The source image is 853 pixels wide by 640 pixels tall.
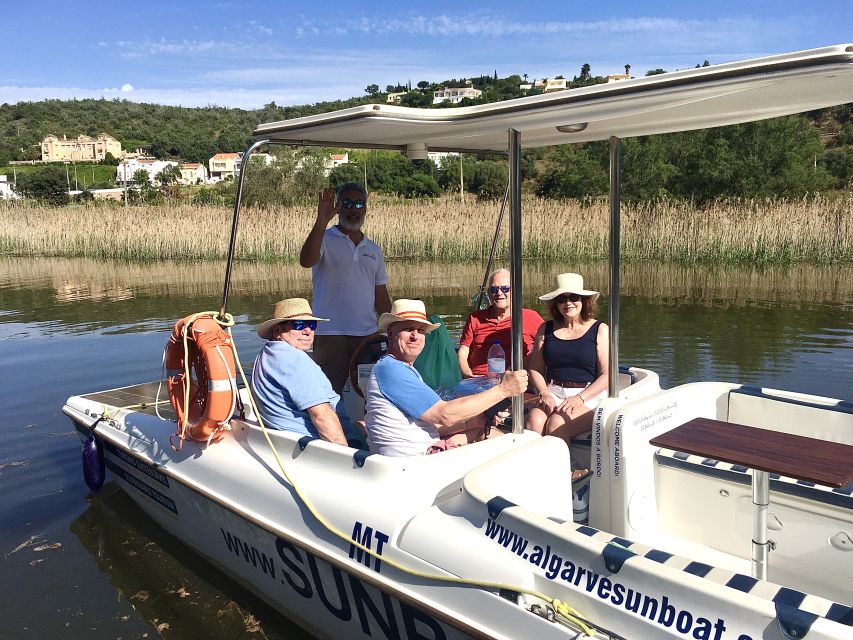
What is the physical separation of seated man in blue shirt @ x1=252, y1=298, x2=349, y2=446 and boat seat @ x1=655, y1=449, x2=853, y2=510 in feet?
5.38

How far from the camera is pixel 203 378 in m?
3.98

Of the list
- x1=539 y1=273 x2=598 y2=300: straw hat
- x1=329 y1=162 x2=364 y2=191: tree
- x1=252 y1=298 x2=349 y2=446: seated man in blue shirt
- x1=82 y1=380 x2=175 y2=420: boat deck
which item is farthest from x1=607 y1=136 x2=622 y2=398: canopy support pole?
x1=329 y1=162 x2=364 y2=191: tree

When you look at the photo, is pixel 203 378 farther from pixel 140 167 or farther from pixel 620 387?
pixel 140 167

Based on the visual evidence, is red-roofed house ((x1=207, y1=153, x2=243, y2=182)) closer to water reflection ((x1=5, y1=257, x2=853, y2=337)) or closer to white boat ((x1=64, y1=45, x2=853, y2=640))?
water reflection ((x1=5, y1=257, x2=853, y2=337))

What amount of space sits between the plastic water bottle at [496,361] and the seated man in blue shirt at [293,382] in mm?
1384

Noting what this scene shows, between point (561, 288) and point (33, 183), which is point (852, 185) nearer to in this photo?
point (561, 288)

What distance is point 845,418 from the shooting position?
11.5ft

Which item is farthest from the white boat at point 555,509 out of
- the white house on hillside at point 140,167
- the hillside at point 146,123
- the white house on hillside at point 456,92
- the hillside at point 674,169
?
the white house on hillside at point 456,92

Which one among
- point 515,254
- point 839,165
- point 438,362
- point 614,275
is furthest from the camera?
point 839,165

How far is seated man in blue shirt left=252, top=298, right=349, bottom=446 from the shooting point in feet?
11.8

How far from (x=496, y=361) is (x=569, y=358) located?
25.6 inches

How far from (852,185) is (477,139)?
31828 millimetres

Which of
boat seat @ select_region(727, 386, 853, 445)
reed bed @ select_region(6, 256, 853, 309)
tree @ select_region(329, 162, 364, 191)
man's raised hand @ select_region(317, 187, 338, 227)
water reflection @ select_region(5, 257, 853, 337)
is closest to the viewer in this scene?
boat seat @ select_region(727, 386, 853, 445)

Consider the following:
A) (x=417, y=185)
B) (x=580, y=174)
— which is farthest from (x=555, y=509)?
(x=417, y=185)
